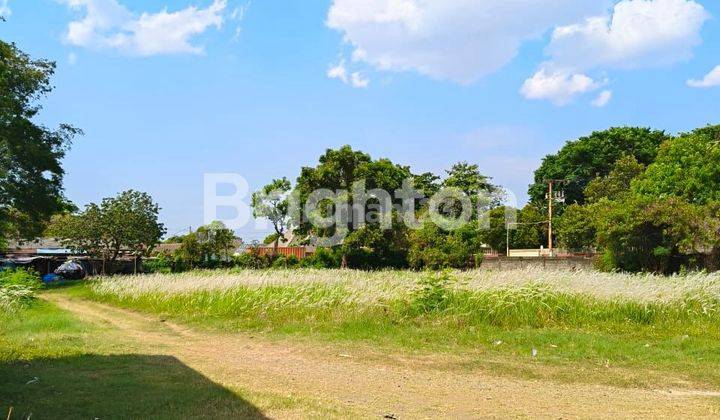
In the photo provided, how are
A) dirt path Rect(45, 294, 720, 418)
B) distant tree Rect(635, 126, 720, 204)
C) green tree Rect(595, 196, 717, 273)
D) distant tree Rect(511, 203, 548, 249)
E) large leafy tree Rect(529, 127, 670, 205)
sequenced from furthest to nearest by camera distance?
large leafy tree Rect(529, 127, 670, 205) → distant tree Rect(511, 203, 548, 249) → distant tree Rect(635, 126, 720, 204) → green tree Rect(595, 196, 717, 273) → dirt path Rect(45, 294, 720, 418)

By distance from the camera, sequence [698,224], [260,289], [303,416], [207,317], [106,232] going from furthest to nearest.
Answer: [106,232] < [698,224] < [260,289] < [207,317] < [303,416]

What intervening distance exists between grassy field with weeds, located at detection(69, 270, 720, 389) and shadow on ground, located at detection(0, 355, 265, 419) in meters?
3.48

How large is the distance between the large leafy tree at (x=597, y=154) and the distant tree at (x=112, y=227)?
1281 inches

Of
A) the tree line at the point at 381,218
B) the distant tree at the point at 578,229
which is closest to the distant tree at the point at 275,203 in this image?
the tree line at the point at 381,218

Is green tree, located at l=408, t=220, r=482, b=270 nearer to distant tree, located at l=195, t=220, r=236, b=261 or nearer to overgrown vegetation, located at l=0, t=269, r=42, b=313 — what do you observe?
distant tree, located at l=195, t=220, r=236, b=261

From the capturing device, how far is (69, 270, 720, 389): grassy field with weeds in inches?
327

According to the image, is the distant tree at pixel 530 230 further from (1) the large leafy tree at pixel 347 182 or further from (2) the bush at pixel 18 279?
(2) the bush at pixel 18 279

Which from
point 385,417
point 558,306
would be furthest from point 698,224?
point 385,417

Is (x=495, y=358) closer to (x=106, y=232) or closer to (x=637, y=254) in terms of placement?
(x=637, y=254)

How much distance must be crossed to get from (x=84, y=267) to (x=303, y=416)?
1435 inches

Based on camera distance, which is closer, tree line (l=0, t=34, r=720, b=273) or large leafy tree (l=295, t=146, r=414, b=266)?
tree line (l=0, t=34, r=720, b=273)

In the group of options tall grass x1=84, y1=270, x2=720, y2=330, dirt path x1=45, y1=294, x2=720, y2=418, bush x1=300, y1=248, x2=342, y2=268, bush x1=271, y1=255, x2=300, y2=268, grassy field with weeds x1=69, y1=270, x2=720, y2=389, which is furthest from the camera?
bush x1=300, y1=248, x2=342, y2=268

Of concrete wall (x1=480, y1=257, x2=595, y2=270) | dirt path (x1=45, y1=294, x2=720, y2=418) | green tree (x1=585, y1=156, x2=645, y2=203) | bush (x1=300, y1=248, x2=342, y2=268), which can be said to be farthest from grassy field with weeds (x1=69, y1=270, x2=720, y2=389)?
green tree (x1=585, y1=156, x2=645, y2=203)

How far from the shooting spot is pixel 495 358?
841 centimetres
